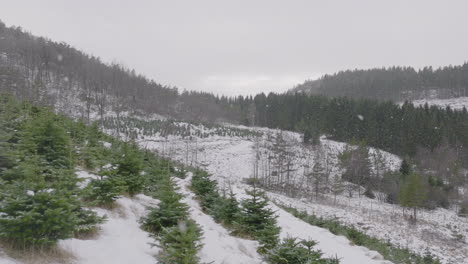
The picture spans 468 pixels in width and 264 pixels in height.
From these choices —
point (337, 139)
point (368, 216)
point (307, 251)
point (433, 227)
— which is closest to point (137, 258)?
point (307, 251)

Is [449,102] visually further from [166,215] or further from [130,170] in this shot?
[166,215]

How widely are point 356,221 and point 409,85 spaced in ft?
373

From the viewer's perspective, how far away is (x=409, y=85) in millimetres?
115062

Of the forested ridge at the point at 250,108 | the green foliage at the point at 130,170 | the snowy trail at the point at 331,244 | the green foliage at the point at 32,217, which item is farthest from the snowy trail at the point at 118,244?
the forested ridge at the point at 250,108

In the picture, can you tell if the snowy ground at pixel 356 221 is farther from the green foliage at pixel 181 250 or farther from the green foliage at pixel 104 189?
the green foliage at pixel 104 189

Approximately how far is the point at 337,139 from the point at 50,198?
2618 inches

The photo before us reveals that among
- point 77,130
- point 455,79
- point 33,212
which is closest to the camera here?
point 33,212

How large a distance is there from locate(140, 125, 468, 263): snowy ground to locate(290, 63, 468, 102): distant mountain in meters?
81.4

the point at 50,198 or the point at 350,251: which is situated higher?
the point at 50,198

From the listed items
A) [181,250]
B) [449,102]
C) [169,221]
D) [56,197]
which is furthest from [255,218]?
[449,102]

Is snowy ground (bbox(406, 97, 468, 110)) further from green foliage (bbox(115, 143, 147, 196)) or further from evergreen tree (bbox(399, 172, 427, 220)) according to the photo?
green foliage (bbox(115, 143, 147, 196))

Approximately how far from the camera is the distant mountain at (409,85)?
108 meters

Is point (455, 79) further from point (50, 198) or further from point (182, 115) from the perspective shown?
point (50, 198)

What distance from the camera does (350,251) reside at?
1048 cm
